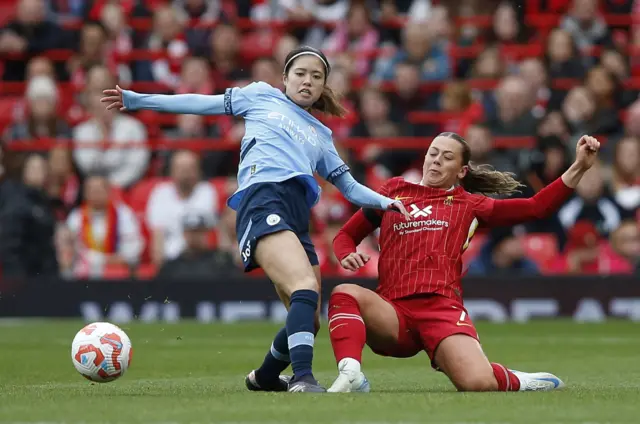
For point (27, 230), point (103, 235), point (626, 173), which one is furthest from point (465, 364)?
point (27, 230)

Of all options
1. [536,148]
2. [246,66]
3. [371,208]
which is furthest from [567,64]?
[371,208]

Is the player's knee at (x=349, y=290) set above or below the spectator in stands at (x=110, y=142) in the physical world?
below

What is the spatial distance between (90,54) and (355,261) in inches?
427

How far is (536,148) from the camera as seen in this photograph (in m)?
Answer: 15.1

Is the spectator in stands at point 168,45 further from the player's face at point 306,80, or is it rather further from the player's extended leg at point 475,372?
the player's extended leg at point 475,372

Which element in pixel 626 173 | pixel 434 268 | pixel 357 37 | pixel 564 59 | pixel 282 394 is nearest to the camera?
pixel 282 394

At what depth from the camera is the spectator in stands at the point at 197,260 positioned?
14.9 m

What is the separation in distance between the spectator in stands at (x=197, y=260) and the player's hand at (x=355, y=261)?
7653 mm

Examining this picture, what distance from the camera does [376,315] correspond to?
7473 millimetres

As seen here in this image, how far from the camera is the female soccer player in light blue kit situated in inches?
281

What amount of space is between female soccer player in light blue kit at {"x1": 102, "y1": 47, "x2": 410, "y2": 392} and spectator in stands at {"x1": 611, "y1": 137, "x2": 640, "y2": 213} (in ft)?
25.0

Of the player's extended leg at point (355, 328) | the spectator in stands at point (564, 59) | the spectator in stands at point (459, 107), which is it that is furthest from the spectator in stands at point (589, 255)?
the player's extended leg at point (355, 328)

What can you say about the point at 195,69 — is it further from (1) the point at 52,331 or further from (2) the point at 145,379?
(2) the point at 145,379

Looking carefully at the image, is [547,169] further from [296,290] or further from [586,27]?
[296,290]
